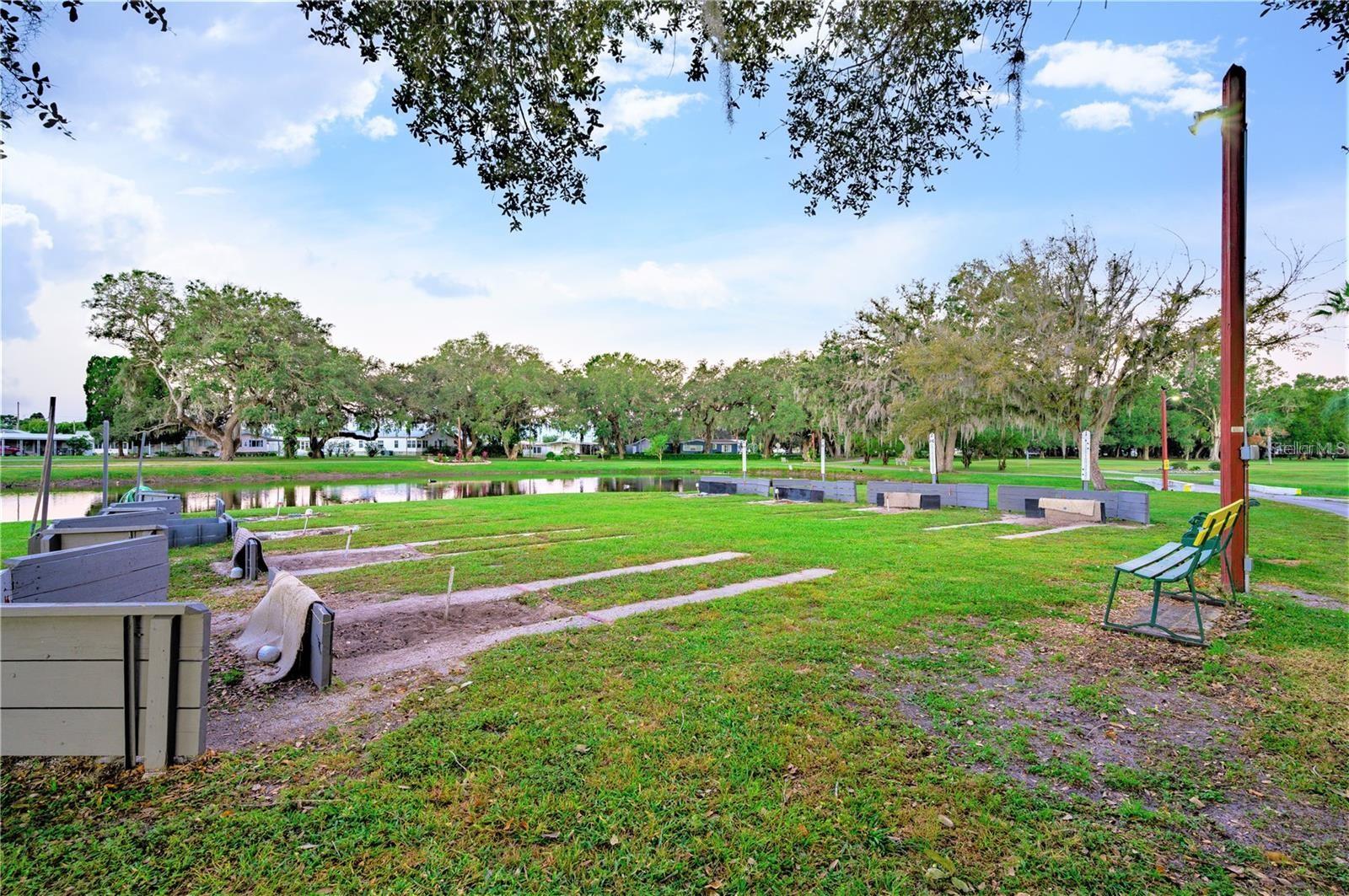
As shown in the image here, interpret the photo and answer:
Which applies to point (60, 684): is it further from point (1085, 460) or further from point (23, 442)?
point (23, 442)

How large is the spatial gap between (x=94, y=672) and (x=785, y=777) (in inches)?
123

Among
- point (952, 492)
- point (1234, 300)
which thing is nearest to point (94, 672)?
point (1234, 300)

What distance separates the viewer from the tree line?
18219 millimetres

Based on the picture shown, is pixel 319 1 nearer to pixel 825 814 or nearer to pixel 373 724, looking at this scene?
pixel 373 724

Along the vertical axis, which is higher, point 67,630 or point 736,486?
point 67,630

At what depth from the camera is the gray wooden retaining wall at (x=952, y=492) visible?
15.1 m

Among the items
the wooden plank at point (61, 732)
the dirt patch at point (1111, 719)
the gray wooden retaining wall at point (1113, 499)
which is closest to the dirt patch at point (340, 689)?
the wooden plank at point (61, 732)

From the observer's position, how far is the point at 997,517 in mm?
13281

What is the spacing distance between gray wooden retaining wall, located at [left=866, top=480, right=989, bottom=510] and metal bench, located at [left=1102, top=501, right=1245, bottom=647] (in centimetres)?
952

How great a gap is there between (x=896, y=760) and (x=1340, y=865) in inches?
60.6

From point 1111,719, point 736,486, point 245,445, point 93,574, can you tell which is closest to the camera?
point 1111,719

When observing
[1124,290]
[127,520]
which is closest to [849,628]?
[127,520]

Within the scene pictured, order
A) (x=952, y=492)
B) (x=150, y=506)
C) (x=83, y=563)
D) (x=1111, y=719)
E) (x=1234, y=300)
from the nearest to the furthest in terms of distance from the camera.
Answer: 1. (x=1111, y=719)
2. (x=83, y=563)
3. (x=1234, y=300)
4. (x=150, y=506)
5. (x=952, y=492)

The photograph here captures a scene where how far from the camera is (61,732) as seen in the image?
2.73 meters
